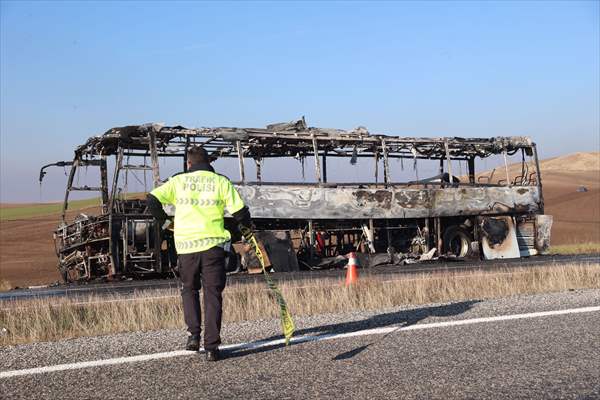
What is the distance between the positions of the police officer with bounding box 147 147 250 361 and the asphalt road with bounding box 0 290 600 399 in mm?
406

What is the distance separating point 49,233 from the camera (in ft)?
161

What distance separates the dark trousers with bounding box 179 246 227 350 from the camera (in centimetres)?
588

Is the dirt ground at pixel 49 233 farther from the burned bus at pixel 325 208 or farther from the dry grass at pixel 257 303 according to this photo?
the dry grass at pixel 257 303

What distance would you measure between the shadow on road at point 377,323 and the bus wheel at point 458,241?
12.5 meters

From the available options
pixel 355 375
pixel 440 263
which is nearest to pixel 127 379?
pixel 355 375

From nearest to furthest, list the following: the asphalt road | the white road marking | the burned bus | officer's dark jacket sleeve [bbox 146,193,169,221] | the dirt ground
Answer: the asphalt road < the white road marking < officer's dark jacket sleeve [bbox 146,193,169,221] < the burned bus < the dirt ground

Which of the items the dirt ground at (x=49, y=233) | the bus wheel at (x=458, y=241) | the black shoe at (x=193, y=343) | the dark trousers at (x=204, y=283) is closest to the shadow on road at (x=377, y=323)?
the black shoe at (x=193, y=343)

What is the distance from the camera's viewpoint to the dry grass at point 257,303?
759cm

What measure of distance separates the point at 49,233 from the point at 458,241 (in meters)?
34.6

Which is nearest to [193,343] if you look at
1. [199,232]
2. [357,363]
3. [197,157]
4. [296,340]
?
[199,232]

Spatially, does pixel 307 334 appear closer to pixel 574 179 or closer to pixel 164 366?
pixel 164 366

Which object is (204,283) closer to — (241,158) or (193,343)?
(193,343)

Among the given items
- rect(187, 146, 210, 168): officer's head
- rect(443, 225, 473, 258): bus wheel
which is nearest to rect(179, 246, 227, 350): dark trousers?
rect(187, 146, 210, 168): officer's head

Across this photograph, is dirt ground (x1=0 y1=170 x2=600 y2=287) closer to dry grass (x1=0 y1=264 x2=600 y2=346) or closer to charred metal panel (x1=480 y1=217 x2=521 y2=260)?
charred metal panel (x1=480 y1=217 x2=521 y2=260)
